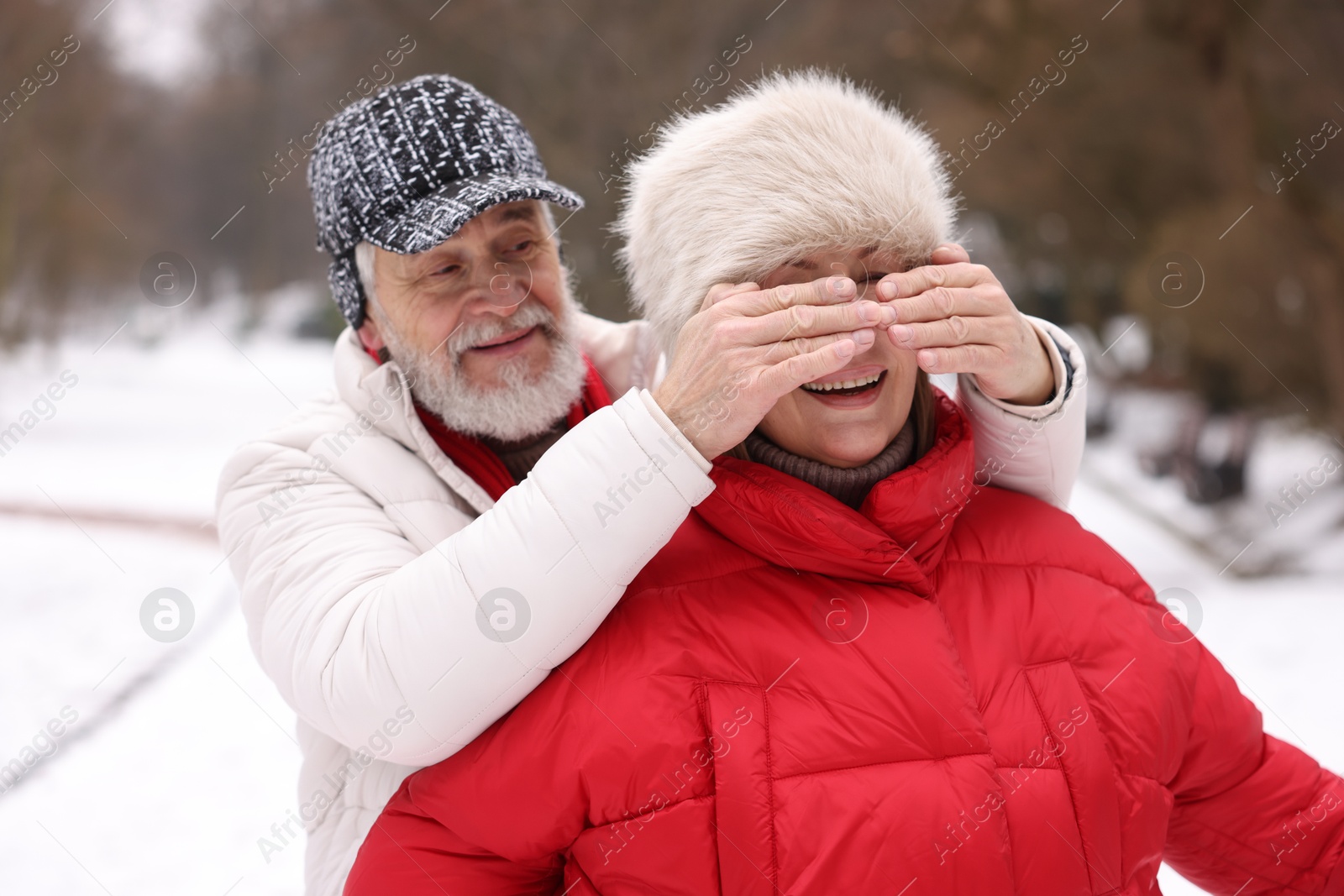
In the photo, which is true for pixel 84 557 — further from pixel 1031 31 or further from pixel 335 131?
pixel 1031 31

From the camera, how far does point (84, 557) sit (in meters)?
7.34

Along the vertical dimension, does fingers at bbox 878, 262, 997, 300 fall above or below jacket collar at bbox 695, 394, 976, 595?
above

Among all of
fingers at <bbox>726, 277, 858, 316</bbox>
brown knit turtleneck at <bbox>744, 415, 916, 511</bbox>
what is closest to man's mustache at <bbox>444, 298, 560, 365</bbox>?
brown knit turtleneck at <bbox>744, 415, 916, 511</bbox>

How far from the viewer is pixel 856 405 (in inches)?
61.1

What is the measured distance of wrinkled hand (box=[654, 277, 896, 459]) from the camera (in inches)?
52.1

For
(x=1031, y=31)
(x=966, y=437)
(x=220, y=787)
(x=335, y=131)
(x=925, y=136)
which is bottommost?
(x=220, y=787)

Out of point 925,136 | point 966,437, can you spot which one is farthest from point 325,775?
point 925,136

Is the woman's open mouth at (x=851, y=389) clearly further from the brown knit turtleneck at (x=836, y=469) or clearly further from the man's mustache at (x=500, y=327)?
the man's mustache at (x=500, y=327)

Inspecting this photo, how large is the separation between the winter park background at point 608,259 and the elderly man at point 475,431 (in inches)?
18.2

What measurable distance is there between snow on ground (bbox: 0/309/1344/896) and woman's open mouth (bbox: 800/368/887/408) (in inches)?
54.1

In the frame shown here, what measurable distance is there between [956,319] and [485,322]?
1.02m

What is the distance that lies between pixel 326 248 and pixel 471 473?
637 millimetres

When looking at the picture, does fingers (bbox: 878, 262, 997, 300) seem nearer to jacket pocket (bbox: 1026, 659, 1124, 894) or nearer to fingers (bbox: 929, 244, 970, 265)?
fingers (bbox: 929, 244, 970, 265)

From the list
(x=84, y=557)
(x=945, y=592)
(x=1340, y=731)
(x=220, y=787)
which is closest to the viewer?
(x=945, y=592)
